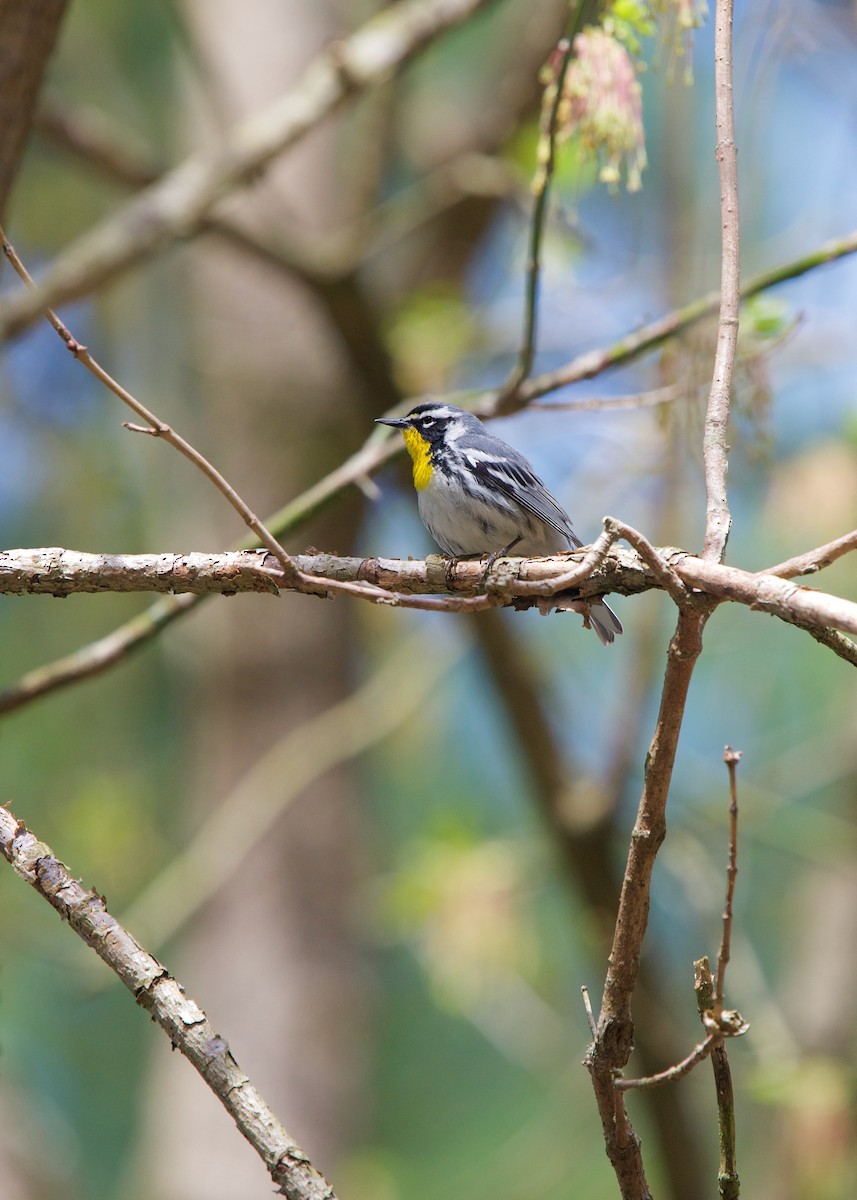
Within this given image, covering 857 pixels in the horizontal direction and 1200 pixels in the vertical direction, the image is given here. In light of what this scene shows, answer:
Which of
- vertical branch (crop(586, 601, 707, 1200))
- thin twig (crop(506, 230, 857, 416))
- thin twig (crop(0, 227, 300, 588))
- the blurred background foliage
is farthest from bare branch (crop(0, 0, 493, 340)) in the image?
vertical branch (crop(586, 601, 707, 1200))

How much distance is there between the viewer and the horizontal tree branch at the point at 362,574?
1.50 m

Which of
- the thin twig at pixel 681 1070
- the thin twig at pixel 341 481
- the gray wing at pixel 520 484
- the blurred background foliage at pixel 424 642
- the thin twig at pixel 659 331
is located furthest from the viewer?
the blurred background foliage at pixel 424 642

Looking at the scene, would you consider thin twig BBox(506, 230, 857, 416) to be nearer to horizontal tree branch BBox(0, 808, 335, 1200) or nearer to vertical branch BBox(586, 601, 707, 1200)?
vertical branch BBox(586, 601, 707, 1200)

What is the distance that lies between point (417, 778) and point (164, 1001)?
894 cm

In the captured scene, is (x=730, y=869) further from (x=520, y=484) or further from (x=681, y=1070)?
(x=520, y=484)

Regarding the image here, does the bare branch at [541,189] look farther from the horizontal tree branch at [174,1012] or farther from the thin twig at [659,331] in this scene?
the horizontal tree branch at [174,1012]

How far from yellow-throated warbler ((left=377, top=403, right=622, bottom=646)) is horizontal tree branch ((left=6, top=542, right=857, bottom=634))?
1.33 meters

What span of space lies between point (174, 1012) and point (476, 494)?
6.80 ft

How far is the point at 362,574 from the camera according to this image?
1841 millimetres

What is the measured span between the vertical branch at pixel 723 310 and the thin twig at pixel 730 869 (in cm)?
32

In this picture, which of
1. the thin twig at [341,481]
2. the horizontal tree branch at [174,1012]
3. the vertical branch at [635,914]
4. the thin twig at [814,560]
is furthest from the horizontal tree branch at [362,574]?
the thin twig at [341,481]

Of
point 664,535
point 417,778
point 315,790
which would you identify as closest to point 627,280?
point 664,535

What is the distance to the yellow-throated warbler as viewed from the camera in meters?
3.28

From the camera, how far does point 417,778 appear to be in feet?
34.1
